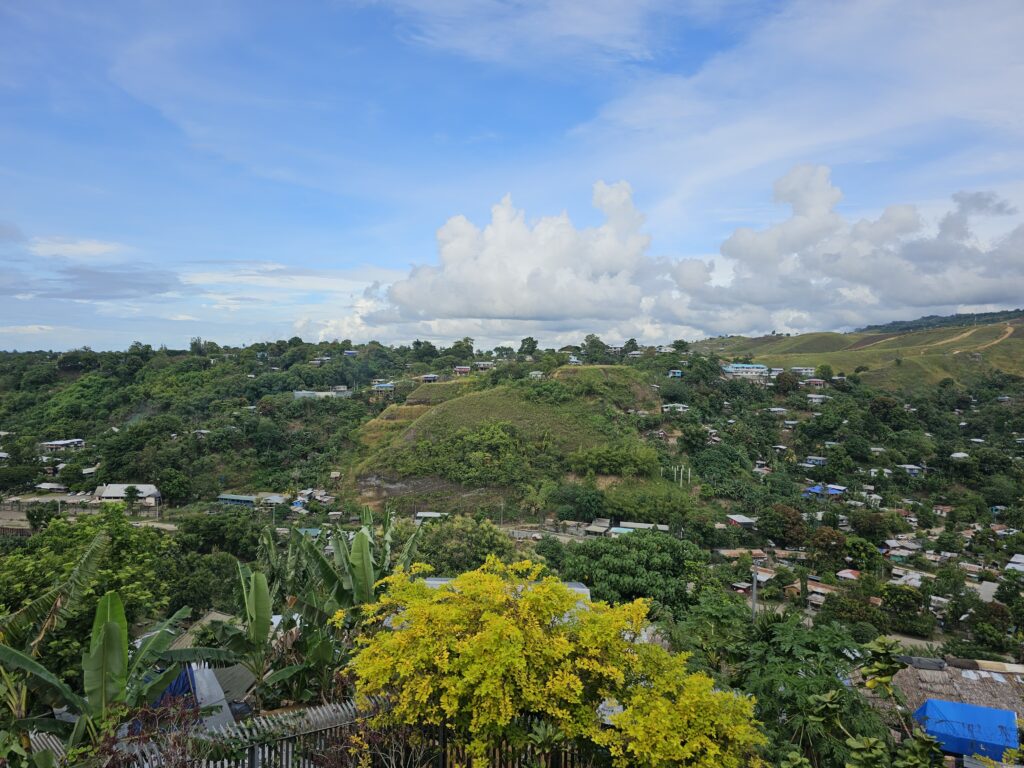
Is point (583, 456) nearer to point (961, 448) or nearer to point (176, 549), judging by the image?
point (176, 549)

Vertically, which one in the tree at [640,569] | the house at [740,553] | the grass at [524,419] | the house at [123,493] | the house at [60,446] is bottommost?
the house at [740,553]

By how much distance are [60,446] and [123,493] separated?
10857mm

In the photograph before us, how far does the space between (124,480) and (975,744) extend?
35.8m

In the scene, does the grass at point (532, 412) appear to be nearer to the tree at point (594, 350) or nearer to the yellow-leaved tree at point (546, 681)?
the tree at point (594, 350)

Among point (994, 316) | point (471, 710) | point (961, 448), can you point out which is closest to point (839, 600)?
point (471, 710)

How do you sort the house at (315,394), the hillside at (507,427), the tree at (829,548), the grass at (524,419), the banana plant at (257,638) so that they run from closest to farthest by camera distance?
the banana plant at (257,638) → the tree at (829,548) → the hillside at (507,427) → the grass at (524,419) → the house at (315,394)

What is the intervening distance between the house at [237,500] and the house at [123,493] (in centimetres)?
307

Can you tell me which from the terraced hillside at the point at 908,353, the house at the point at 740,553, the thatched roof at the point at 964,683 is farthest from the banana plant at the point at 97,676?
the terraced hillside at the point at 908,353

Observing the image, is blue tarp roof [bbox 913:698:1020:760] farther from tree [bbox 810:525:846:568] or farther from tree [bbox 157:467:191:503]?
tree [bbox 157:467:191:503]

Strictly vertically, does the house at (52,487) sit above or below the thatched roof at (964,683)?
below

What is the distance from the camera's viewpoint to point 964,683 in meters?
10.2

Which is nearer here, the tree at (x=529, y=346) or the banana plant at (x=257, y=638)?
the banana plant at (x=257, y=638)

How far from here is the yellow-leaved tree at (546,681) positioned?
4.06 m

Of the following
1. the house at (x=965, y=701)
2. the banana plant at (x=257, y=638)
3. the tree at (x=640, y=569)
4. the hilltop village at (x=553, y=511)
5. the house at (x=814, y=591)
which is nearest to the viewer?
the banana plant at (x=257, y=638)
